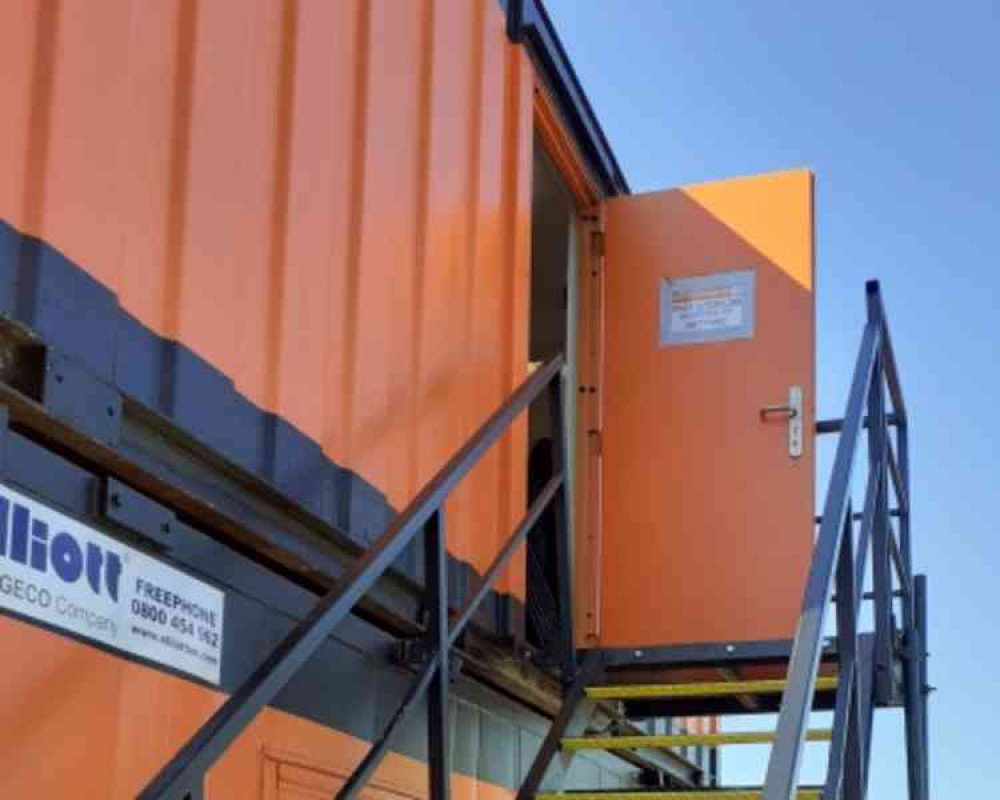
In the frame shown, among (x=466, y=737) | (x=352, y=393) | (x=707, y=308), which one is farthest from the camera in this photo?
(x=707, y=308)

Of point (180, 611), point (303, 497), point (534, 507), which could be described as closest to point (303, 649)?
point (180, 611)

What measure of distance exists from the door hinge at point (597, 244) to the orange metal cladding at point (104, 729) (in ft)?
10.3

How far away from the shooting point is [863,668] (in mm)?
4316

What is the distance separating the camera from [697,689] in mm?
4422

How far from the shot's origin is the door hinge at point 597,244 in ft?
19.0

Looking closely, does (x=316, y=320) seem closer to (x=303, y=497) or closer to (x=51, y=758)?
(x=303, y=497)

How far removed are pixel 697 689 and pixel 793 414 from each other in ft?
4.13

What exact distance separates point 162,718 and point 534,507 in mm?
1864

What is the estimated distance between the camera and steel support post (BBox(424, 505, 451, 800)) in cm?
321

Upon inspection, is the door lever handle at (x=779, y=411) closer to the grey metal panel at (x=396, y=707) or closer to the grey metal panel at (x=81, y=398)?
the grey metal panel at (x=396, y=707)

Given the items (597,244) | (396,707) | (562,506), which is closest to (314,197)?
(396,707)

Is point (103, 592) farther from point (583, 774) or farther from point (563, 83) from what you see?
point (563, 83)

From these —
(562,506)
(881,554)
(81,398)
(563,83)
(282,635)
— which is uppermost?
(563,83)

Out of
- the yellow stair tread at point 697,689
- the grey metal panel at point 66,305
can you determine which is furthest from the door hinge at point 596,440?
the grey metal panel at point 66,305
